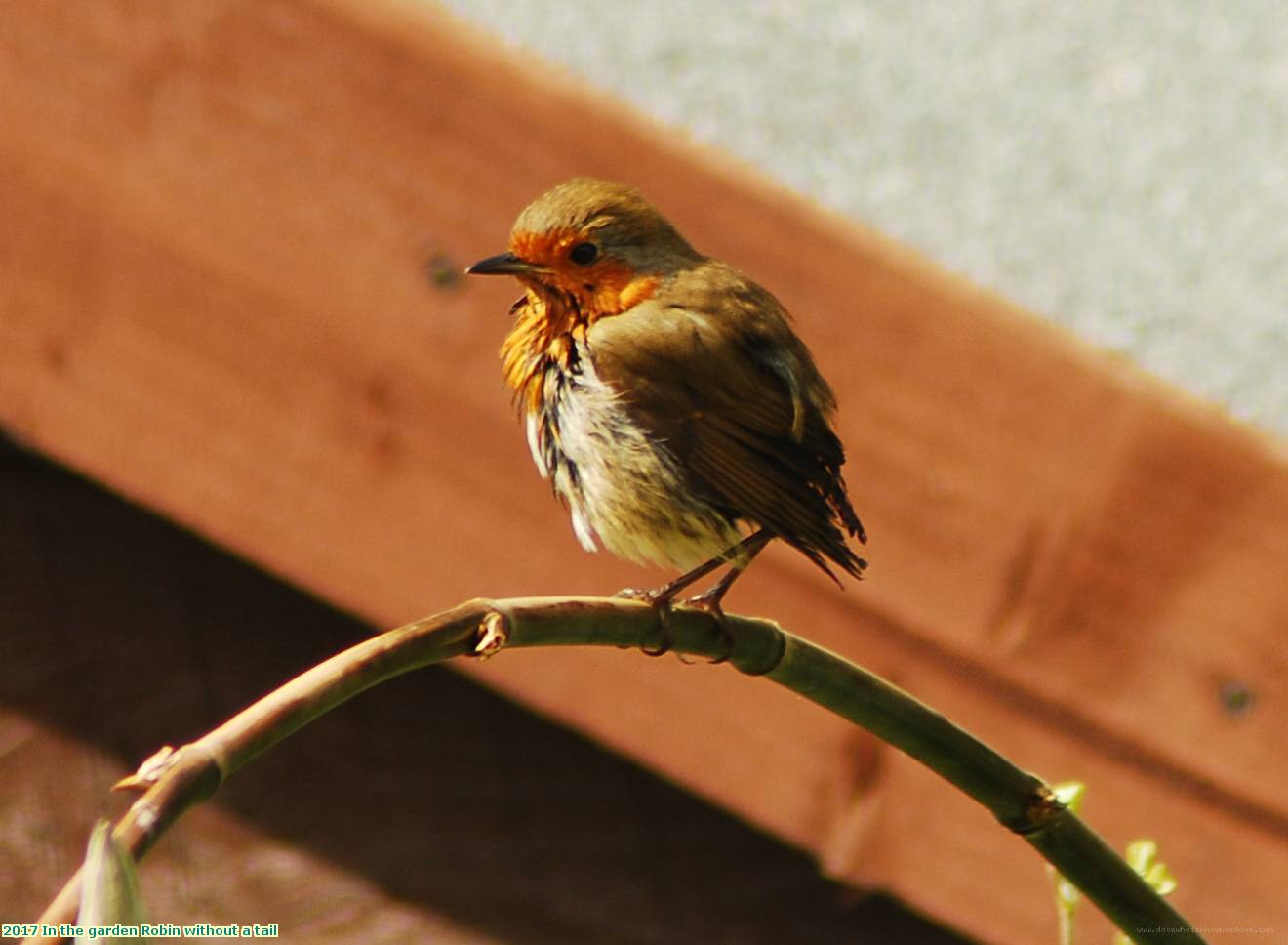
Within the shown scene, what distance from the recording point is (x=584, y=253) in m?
1.59

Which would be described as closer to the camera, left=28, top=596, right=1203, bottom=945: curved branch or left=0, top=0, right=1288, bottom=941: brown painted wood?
left=28, top=596, right=1203, bottom=945: curved branch

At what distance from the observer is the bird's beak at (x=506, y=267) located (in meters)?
1.49

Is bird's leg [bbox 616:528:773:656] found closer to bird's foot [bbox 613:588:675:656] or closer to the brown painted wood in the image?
bird's foot [bbox 613:588:675:656]

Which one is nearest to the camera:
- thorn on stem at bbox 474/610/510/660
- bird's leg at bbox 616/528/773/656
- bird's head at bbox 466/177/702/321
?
thorn on stem at bbox 474/610/510/660

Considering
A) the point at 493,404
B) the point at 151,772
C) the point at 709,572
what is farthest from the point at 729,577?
the point at 151,772

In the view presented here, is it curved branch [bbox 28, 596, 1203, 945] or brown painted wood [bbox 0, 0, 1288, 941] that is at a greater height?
brown painted wood [bbox 0, 0, 1288, 941]

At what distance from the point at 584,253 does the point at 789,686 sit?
639 millimetres

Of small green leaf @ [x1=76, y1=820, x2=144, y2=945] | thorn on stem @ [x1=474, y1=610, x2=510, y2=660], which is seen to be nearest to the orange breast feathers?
thorn on stem @ [x1=474, y1=610, x2=510, y2=660]

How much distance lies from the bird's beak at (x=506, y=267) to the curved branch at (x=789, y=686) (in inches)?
17.4

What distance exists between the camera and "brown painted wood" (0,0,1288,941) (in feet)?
6.08

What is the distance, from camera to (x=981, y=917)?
6.48ft

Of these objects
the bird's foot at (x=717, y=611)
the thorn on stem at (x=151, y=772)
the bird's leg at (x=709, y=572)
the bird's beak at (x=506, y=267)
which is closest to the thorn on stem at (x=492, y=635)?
the thorn on stem at (x=151, y=772)

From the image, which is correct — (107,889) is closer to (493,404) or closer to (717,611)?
(717,611)

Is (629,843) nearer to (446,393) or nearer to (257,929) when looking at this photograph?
(257,929)
